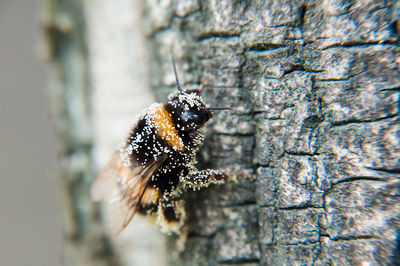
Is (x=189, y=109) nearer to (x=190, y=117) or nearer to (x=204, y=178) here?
(x=190, y=117)

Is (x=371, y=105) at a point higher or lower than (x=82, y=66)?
lower

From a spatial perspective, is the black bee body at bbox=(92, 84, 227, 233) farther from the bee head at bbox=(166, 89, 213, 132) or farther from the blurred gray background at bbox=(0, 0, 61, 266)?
the blurred gray background at bbox=(0, 0, 61, 266)


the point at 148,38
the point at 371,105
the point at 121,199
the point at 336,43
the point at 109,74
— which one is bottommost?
the point at 121,199

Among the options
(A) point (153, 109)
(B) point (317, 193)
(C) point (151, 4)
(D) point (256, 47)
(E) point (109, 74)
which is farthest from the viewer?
(E) point (109, 74)

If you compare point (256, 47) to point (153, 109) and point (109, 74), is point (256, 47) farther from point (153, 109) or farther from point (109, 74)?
point (109, 74)

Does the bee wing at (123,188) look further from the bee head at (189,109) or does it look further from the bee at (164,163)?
the bee head at (189,109)

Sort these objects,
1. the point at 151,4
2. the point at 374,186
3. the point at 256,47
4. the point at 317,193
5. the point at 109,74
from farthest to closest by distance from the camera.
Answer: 1. the point at 109,74
2. the point at 151,4
3. the point at 256,47
4. the point at 317,193
5. the point at 374,186

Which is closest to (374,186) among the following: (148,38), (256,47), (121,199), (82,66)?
(256,47)
